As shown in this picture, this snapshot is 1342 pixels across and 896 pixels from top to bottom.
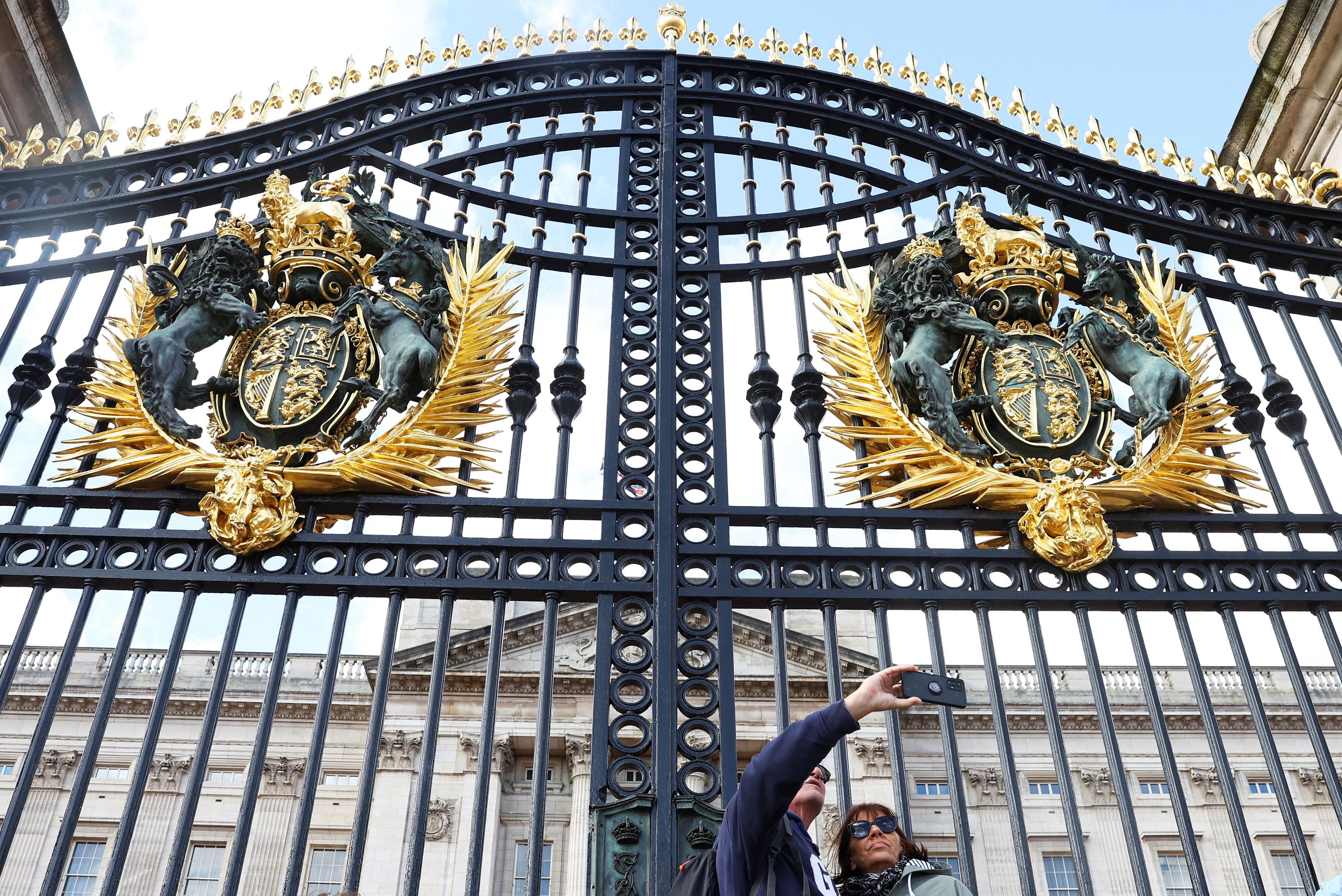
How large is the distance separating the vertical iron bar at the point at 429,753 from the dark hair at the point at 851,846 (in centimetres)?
173

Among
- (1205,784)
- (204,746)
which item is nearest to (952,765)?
(204,746)

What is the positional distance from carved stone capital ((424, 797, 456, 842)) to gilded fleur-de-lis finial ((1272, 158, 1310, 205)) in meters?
15.4

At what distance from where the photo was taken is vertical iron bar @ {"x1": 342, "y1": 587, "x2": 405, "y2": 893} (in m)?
5.20

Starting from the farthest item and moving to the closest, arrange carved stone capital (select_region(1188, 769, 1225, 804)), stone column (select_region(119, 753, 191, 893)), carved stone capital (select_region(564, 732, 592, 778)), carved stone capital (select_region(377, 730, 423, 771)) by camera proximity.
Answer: carved stone capital (select_region(1188, 769, 1225, 804)) < carved stone capital (select_region(377, 730, 423, 771)) < stone column (select_region(119, 753, 191, 893)) < carved stone capital (select_region(564, 732, 592, 778))

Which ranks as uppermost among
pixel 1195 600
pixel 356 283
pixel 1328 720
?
pixel 1328 720

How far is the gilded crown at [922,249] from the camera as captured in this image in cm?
726

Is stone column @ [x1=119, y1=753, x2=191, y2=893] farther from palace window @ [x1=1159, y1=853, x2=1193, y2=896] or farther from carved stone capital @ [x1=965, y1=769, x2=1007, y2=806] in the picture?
palace window @ [x1=1159, y1=853, x2=1193, y2=896]

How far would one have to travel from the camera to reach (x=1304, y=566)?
253 inches

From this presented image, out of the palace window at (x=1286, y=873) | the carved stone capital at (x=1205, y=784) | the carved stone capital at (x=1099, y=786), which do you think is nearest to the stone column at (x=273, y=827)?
the carved stone capital at (x=1099, y=786)

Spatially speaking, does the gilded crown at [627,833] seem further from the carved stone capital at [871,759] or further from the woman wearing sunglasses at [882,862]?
the carved stone capital at [871,759]

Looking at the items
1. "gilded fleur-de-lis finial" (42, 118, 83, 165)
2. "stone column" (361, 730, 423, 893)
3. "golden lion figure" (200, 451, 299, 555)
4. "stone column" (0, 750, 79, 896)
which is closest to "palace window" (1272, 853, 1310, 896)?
"stone column" (361, 730, 423, 893)

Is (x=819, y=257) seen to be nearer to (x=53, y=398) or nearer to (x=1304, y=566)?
(x=1304, y=566)

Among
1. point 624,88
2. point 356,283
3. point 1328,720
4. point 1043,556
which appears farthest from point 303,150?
point 1328,720

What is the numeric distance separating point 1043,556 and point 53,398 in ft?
17.7
